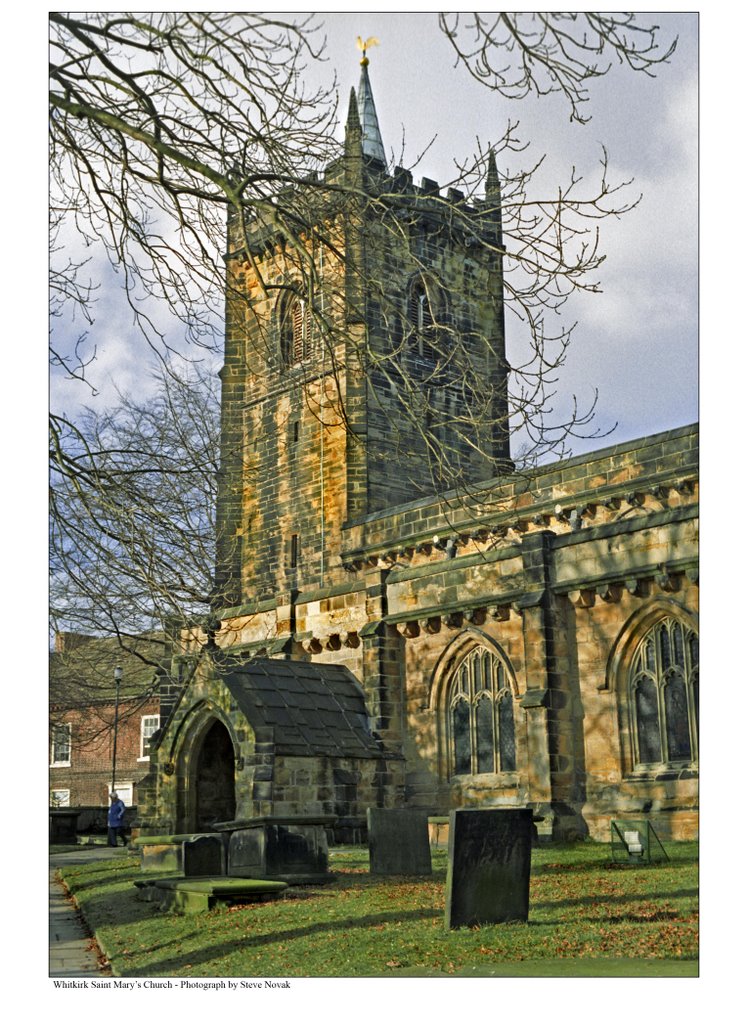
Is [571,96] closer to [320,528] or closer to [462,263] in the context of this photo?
[462,263]

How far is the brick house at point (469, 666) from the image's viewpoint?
57.9 ft

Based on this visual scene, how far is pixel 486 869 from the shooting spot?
10992 mm

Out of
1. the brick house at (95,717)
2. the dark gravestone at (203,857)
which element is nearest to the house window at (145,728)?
the brick house at (95,717)

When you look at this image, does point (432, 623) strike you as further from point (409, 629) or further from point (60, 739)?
point (60, 739)

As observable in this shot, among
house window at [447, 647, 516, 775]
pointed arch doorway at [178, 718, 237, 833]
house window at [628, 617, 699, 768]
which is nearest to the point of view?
house window at [628, 617, 699, 768]

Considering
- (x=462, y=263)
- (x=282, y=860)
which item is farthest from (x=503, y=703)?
(x=462, y=263)

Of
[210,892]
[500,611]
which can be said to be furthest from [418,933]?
[500,611]

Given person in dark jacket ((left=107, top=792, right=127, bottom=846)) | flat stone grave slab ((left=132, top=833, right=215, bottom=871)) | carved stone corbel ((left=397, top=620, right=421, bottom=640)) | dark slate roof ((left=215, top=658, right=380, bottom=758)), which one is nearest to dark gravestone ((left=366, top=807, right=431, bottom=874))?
flat stone grave slab ((left=132, top=833, right=215, bottom=871))

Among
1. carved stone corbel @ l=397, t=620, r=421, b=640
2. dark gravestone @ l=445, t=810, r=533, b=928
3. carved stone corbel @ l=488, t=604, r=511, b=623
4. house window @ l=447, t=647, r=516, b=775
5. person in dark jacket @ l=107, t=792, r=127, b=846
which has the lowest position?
person in dark jacket @ l=107, t=792, r=127, b=846

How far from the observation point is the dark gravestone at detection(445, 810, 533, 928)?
35.6 feet

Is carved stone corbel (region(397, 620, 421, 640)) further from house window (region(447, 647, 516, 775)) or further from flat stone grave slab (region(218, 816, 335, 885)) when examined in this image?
flat stone grave slab (region(218, 816, 335, 885))

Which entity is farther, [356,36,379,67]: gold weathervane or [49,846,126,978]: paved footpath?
[356,36,379,67]: gold weathervane

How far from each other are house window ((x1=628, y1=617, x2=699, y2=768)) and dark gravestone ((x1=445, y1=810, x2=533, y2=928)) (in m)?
6.70

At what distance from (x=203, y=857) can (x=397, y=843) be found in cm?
244
